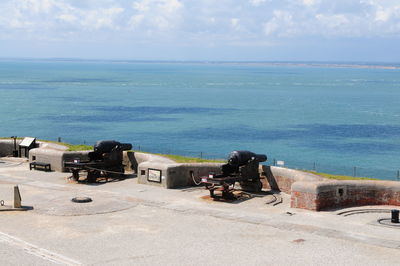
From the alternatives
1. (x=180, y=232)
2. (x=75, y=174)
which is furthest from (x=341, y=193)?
(x=75, y=174)

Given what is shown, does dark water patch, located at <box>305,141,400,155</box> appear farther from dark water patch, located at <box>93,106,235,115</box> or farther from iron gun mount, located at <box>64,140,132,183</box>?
iron gun mount, located at <box>64,140,132,183</box>

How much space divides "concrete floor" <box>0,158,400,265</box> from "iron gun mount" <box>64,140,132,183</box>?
9.23ft

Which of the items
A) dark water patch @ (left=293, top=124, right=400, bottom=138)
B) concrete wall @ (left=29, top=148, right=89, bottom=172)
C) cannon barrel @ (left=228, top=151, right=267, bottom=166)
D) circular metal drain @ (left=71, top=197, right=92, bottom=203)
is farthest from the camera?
dark water patch @ (left=293, top=124, right=400, bottom=138)

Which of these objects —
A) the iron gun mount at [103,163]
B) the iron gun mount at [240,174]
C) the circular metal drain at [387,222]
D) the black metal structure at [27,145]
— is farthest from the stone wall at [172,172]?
the black metal structure at [27,145]

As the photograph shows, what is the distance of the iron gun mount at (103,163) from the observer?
29.9 metres

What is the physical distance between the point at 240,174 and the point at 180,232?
7309 mm

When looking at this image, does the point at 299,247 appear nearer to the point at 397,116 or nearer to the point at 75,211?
the point at 75,211

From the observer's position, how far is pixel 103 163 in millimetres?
30812

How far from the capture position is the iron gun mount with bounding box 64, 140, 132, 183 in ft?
98.1

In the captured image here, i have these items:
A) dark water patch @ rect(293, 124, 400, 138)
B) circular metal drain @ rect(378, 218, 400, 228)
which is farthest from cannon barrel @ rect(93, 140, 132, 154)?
dark water patch @ rect(293, 124, 400, 138)

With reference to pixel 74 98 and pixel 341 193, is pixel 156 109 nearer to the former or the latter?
pixel 74 98

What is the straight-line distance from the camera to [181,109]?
378 feet

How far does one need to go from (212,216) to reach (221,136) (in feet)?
187

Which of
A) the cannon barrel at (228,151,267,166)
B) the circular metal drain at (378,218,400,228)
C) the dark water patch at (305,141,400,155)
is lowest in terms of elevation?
the dark water patch at (305,141,400,155)
